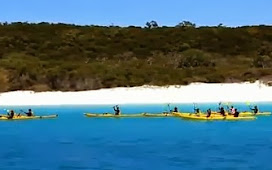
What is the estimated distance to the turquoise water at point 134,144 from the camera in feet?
66.9

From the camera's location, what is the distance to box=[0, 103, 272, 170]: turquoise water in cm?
2039

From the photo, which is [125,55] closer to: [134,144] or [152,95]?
[152,95]

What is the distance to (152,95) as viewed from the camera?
182 feet

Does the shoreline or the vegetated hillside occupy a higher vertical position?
the vegetated hillside

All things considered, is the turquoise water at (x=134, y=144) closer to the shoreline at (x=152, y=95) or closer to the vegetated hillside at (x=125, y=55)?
the shoreline at (x=152, y=95)

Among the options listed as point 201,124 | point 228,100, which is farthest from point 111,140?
point 228,100

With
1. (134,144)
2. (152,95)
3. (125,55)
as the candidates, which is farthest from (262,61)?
(134,144)

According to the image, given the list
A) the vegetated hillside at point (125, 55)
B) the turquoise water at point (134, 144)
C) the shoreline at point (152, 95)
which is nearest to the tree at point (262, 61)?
the vegetated hillside at point (125, 55)

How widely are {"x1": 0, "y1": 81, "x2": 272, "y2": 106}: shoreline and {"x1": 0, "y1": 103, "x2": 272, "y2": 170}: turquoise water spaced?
14.3 meters

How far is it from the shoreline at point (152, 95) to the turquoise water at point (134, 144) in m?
14.3

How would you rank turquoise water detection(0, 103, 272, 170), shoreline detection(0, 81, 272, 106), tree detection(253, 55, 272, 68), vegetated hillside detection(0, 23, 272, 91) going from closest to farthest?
turquoise water detection(0, 103, 272, 170) → shoreline detection(0, 81, 272, 106) → vegetated hillside detection(0, 23, 272, 91) → tree detection(253, 55, 272, 68)

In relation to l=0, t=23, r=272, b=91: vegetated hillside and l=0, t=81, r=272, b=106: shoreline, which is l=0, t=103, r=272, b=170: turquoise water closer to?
l=0, t=81, r=272, b=106: shoreline

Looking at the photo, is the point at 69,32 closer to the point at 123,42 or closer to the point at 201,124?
the point at 123,42

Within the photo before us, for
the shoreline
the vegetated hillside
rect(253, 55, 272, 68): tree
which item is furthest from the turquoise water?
rect(253, 55, 272, 68): tree
